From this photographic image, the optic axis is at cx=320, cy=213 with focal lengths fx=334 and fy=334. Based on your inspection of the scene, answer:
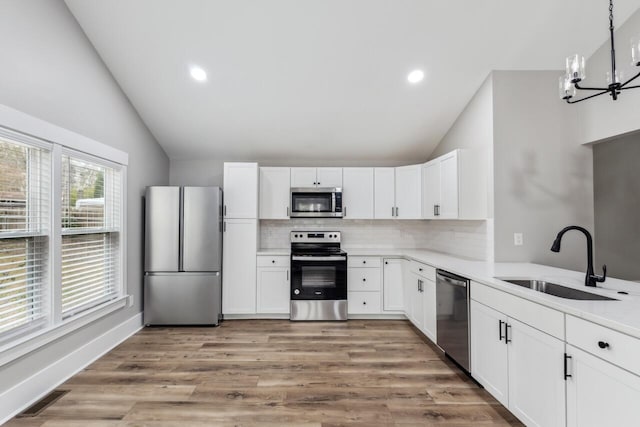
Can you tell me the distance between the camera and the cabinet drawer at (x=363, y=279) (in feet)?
14.3

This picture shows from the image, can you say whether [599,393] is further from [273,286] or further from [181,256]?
[181,256]

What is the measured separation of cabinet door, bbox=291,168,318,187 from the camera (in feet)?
15.3

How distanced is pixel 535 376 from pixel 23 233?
11.4 feet

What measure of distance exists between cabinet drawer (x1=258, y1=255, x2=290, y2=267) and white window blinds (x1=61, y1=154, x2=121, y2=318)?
1603 millimetres

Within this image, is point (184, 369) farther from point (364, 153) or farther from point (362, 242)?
point (364, 153)

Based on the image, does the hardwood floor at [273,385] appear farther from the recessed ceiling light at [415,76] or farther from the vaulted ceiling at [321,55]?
the recessed ceiling light at [415,76]

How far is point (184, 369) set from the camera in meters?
2.93

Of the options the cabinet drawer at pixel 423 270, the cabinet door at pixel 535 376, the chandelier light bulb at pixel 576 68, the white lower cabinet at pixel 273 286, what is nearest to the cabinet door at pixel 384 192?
the cabinet drawer at pixel 423 270

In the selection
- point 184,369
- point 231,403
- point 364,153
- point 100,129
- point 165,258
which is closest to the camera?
point 231,403

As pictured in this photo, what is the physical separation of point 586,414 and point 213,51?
377 centimetres

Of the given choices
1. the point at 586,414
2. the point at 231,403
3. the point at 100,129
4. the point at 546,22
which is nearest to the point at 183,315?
the point at 231,403

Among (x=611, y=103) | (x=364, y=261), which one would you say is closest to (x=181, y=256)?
(x=364, y=261)

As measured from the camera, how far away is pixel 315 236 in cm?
470

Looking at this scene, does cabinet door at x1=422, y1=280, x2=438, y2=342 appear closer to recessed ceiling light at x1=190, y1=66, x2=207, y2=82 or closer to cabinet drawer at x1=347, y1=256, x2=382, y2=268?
cabinet drawer at x1=347, y1=256, x2=382, y2=268
